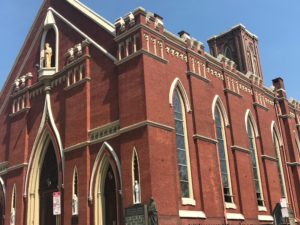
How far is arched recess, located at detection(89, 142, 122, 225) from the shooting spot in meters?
20.2

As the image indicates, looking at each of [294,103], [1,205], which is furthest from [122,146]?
[294,103]

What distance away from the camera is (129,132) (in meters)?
19.6

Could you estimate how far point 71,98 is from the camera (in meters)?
23.7

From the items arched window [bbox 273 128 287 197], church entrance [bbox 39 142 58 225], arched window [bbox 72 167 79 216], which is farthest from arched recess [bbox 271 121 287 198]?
church entrance [bbox 39 142 58 225]

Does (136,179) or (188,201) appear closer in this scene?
(136,179)

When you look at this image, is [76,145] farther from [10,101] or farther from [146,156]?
[10,101]

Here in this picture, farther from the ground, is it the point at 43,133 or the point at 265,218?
A: the point at 43,133

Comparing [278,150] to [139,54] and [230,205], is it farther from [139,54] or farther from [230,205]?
[139,54]

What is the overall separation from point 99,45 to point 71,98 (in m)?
3.48

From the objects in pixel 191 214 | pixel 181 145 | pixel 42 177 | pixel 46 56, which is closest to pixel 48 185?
pixel 42 177

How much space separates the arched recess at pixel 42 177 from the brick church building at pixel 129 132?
6 cm

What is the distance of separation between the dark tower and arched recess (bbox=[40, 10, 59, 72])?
62.3 feet

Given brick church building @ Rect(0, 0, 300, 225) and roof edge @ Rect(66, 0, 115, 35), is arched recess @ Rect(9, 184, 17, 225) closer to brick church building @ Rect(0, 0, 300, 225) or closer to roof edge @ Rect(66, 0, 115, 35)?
brick church building @ Rect(0, 0, 300, 225)

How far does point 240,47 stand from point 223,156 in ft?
58.0
